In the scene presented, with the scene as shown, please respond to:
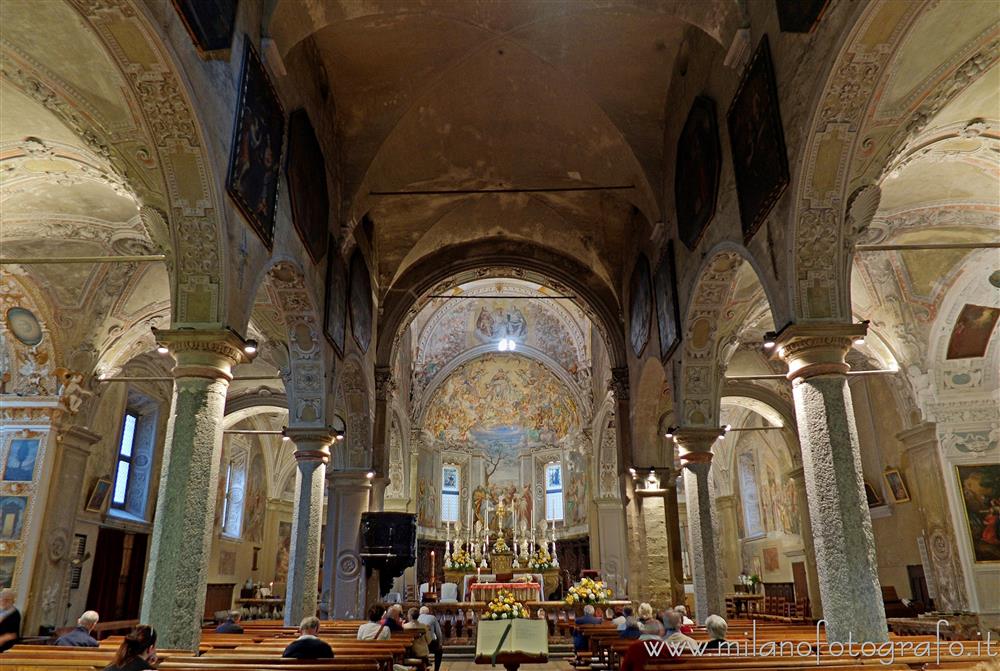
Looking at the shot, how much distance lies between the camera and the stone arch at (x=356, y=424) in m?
15.8

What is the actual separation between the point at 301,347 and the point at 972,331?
12.7 meters

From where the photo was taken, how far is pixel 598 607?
15.5m

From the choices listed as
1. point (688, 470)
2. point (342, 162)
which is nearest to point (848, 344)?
point (688, 470)

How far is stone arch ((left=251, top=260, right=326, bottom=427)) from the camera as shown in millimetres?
11031

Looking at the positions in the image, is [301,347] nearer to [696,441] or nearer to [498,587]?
[696,441]

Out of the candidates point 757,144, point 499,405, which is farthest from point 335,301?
point 499,405

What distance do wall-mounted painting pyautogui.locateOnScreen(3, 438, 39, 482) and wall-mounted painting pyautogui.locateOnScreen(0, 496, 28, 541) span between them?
36cm

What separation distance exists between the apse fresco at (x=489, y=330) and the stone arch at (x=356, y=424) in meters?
13.9

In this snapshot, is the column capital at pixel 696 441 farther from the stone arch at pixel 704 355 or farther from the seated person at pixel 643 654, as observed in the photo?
the seated person at pixel 643 654

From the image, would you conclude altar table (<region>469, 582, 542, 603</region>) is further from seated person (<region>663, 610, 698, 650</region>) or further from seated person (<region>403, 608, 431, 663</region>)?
seated person (<region>663, 610, 698, 650</region>)

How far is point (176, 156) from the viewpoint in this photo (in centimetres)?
717

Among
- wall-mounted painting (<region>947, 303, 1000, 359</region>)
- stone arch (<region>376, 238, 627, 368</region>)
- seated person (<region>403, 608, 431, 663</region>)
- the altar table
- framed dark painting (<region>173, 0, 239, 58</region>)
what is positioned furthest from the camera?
stone arch (<region>376, 238, 627, 368</region>)

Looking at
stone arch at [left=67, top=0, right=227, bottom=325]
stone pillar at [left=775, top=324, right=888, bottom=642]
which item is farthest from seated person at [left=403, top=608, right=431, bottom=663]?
stone pillar at [left=775, top=324, right=888, bottom=642]

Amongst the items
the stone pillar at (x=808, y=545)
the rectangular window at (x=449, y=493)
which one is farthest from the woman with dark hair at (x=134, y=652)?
the rectangular window at (x=449, y=493)
